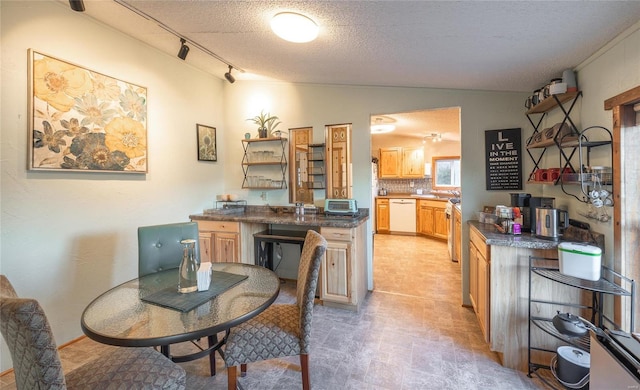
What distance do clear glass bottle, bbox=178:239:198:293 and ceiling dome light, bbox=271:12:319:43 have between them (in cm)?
150

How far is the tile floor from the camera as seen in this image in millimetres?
1823

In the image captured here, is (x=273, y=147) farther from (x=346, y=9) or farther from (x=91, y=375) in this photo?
(x=91, y=375)

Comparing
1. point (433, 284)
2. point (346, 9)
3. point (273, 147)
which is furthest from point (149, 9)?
point (433, 284)

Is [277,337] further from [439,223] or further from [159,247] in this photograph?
[439,223]

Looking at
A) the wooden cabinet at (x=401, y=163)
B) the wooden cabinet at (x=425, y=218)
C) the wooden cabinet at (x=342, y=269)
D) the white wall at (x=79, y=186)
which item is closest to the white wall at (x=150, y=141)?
the white wall at (x=79, y=186)

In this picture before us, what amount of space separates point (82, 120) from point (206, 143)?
1.39 m

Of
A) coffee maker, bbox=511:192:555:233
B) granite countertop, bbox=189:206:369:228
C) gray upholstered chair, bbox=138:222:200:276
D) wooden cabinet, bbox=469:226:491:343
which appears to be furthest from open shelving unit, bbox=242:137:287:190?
coffee maker, bbox=511:192:555:233

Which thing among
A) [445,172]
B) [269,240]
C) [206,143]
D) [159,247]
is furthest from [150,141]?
[445,172]

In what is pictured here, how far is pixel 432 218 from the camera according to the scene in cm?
605

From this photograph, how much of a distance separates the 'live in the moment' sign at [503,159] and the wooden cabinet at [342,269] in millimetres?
1459

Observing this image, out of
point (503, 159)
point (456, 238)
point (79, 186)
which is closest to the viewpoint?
point (79, 186)

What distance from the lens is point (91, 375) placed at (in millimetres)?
1222

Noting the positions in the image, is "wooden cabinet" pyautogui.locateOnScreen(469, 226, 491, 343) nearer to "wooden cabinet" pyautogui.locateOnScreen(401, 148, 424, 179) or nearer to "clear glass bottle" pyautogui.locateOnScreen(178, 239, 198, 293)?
"clear glass bottle" pyautogui.locateOnScreen(178, 239, 198, 293)

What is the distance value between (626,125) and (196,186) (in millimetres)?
3852
